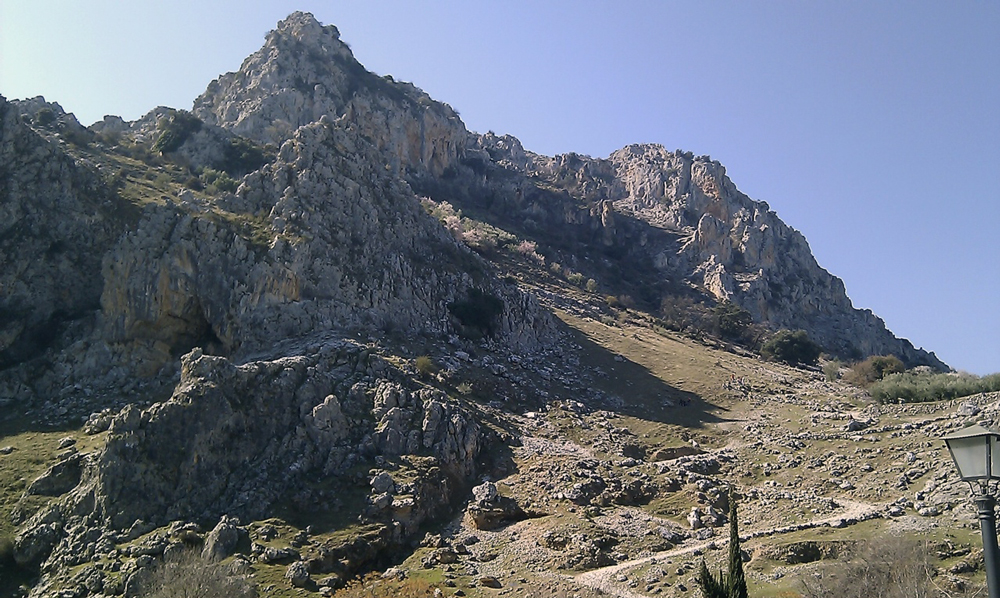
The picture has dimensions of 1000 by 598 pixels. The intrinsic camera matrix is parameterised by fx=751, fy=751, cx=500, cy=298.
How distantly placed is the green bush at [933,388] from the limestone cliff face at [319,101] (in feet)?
156

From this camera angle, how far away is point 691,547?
73.3 feet

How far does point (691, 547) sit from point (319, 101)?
5627 centimetres

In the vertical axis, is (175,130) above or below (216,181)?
above

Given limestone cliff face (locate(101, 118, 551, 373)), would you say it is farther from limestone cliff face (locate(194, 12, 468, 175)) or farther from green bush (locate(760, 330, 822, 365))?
limestone cliff face (locate(194, 12, 468, 175))

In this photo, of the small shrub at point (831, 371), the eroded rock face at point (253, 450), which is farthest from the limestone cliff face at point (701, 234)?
the eroded rock face at point (253, 450)

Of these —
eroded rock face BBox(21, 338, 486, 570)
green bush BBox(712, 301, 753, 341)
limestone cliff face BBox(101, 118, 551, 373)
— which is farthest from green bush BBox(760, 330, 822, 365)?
eroded rock face BBox(21, 338, 486, 570)

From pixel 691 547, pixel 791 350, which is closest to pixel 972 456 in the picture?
pixel 691 547

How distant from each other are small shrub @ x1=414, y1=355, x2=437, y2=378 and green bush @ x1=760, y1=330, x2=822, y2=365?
2912 cm

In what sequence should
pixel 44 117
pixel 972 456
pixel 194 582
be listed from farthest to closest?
1. pixel 44 117
2. pixel 194 582
3. pixel 972 456

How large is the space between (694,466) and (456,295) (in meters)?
16.3

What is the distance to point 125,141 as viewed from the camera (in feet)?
160

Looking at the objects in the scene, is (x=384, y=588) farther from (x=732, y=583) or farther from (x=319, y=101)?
(x=319, y=101)

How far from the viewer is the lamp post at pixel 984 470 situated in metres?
5.90

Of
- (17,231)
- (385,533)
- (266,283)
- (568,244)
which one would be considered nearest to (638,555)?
(385,533)
